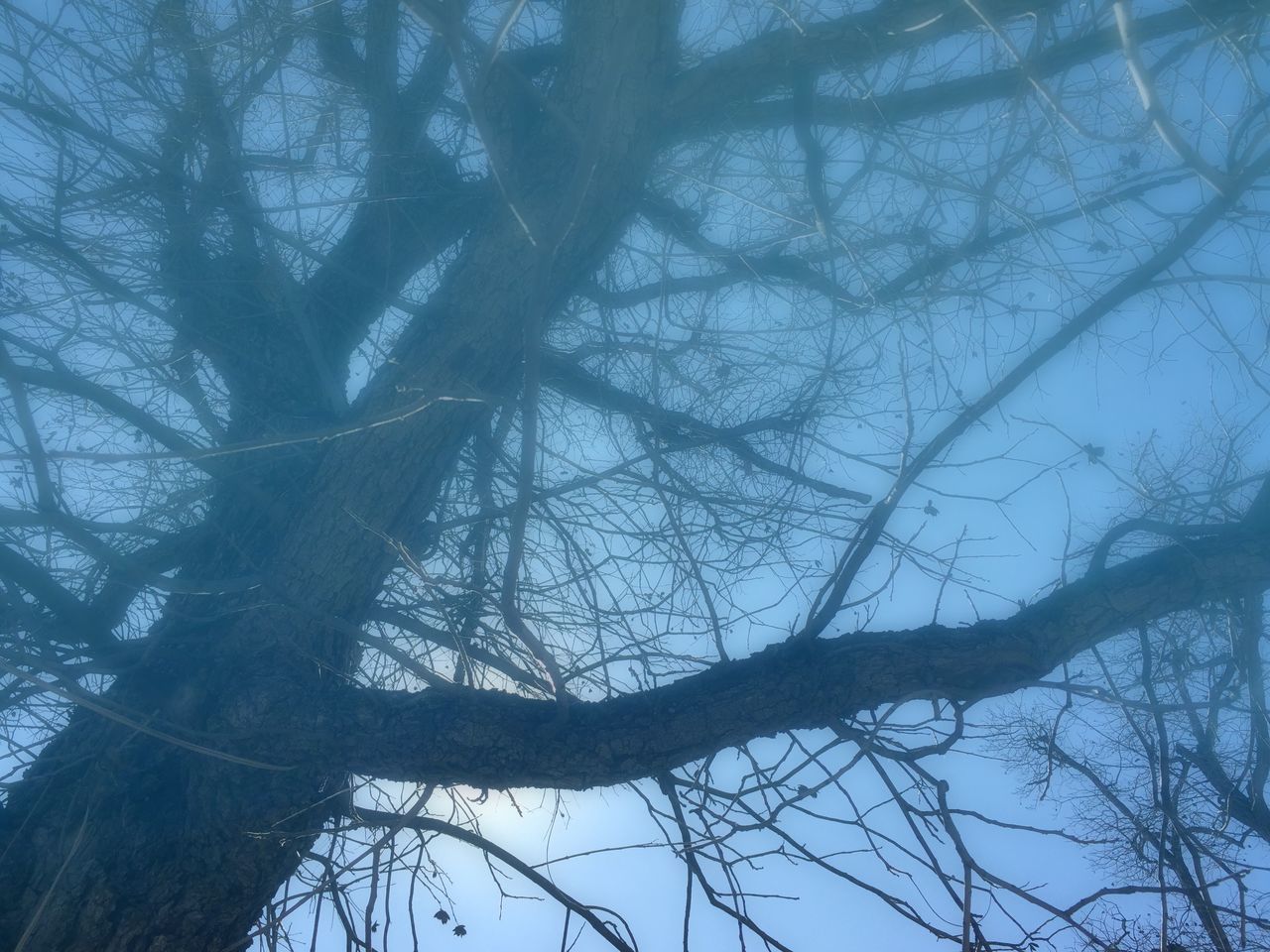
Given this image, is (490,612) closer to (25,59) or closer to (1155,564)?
(1155,564)

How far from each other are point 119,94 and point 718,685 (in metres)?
2.93

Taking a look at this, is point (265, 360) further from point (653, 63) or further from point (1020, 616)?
point (1020, 616)

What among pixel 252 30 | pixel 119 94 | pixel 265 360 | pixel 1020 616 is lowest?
pixel 1020 616

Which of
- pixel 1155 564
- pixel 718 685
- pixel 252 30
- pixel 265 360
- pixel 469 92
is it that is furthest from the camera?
pixel 265 360

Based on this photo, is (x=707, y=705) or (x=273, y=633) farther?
(x=273, y=633)

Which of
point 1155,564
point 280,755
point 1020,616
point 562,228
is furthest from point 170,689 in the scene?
point 1155,564

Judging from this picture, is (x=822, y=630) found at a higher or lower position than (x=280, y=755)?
higher

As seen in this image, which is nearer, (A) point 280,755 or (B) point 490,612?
(A) point 280,755

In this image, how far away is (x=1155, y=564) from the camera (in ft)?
9.43

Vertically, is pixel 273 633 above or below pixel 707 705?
above

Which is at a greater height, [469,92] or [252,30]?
[252,30]

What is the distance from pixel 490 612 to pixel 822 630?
1.18m

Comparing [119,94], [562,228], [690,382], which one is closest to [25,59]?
[119,94]

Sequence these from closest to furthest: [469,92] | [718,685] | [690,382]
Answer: [469,92], [718,685], [690,382]
